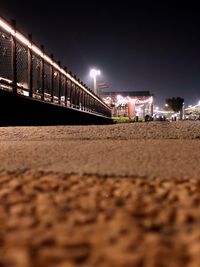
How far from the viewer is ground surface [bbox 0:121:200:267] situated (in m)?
1.25

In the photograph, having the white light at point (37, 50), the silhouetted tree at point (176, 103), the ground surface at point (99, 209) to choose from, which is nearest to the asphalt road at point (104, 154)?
the ground surface at point (99, 209)

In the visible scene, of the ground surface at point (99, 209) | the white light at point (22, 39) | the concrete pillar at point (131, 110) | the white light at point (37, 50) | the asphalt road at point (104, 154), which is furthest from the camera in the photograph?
the concrete pillar at point (131, 110)

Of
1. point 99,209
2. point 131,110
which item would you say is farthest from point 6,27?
point 131,110

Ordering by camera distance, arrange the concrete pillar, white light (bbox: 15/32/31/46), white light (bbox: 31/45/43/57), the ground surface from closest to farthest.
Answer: the ground surface
white light (bbox: 15/32/31/46)
white light (bbox: 31/45/43/57)
the concrete pillar

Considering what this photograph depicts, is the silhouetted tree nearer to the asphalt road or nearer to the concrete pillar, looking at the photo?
the concrete pillar

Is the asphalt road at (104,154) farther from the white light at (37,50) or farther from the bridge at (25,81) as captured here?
the white light at (37,50)

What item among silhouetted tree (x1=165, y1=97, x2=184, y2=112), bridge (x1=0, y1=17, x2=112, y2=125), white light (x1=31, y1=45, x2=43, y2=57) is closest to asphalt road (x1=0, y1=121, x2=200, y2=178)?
bridge (x1=0, y1=17, x2=112, y2=125)

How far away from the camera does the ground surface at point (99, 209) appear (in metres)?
1.25

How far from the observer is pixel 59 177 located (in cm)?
258

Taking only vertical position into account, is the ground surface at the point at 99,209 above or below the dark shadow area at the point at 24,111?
below

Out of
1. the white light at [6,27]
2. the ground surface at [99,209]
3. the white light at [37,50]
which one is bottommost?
the ground surface at [99,209]

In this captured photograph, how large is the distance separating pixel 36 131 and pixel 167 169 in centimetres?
326

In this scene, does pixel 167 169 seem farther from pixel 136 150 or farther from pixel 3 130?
pixel 3 130

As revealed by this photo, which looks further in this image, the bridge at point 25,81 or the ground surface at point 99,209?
the bridge at point 25,81
